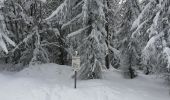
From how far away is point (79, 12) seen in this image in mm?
14562

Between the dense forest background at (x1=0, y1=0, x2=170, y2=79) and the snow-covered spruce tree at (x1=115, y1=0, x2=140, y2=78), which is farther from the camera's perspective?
the snow-covered spruce tree at (x1=115, y1=0, x2=140, y2=78)

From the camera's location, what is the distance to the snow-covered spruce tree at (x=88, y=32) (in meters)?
13.5

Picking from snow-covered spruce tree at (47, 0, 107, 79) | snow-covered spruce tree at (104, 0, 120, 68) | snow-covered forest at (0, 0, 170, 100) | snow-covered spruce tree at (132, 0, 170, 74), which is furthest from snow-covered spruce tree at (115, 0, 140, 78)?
snow-covered spruce tree at (132, 0, 170, 74)

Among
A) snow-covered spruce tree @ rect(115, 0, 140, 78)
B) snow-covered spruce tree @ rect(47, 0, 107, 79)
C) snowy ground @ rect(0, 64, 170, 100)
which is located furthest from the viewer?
snow-covered spruce tree @ rect(115, 0, 140, 78)

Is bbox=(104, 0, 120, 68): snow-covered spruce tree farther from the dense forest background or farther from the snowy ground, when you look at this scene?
the snowy ground

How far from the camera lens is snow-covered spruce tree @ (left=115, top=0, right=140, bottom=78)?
A: 15969 mm

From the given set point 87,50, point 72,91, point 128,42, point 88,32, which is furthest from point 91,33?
point 128,42

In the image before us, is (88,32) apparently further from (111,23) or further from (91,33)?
(111,23)

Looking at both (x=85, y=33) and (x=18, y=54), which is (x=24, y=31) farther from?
(x=85, y=33)

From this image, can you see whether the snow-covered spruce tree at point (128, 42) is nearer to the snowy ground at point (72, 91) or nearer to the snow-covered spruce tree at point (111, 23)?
the snow-covered spruce tree at point (111, 23)

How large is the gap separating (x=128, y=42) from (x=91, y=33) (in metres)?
3.69

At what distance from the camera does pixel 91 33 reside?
44.0ft

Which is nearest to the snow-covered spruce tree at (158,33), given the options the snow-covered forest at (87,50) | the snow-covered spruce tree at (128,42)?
the snow-covered forest at (87,50)

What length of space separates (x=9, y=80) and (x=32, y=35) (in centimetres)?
539
